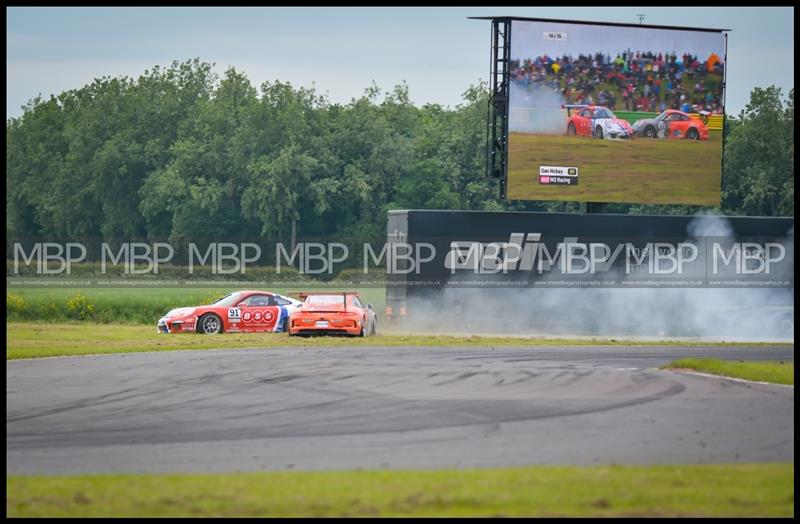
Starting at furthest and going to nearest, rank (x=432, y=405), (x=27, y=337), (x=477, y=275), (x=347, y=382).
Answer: (x=477, y=275) → (x=27, y=337) → (x=347, y=382) → (x=432, y=405)

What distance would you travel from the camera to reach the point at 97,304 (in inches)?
1534

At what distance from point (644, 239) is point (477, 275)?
15.5ft

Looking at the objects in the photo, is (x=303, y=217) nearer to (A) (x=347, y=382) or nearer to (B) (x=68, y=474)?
(A) (x=347, y=382)

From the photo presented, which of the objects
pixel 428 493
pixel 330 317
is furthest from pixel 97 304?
pixel 428 493

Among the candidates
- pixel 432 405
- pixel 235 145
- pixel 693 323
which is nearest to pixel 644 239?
pixel 693 323

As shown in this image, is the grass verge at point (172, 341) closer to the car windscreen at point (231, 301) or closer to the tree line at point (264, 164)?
the car windscreen at point (231, 301)

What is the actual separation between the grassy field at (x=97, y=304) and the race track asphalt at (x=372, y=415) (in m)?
15.3

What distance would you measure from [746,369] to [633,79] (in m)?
15.7

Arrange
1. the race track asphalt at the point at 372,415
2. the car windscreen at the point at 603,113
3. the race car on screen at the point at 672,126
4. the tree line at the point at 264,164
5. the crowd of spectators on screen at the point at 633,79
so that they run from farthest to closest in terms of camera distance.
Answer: the tree line at the point at 264,164 → the race car on screen at the point at 672,126 → the car windscreen at the point at 603,113 → the crowd of spectators on screen at the point at 633,79 → the race track asphalt at the point at 372,415

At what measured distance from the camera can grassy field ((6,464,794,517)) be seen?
377 inches

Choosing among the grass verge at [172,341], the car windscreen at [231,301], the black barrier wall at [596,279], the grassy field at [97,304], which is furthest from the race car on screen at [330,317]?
the grassy field at [97,304]

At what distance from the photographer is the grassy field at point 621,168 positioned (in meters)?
34.6

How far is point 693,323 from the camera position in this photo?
35.0 metres

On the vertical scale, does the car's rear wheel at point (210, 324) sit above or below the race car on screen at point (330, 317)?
below
